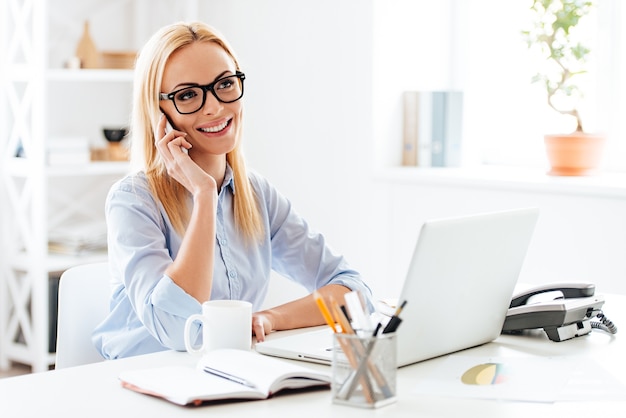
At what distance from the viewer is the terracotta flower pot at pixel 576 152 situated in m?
3.14

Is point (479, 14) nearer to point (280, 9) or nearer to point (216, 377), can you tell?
point (280, 9)

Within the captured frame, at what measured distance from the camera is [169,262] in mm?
1868

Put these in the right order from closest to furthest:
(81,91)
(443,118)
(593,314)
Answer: (593,314) < (443,118) < (81,91)

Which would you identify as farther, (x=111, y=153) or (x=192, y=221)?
(x=111, y=153)

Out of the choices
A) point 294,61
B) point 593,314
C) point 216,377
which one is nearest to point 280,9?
point 294,61

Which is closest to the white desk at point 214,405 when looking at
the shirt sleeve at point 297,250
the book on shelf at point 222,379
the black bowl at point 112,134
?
the book on shelf at point 222,379

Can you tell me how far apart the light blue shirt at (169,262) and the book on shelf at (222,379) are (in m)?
0.24

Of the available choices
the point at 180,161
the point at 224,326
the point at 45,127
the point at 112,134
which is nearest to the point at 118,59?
the point at 112,134

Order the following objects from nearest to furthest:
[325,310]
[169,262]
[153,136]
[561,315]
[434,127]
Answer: [325,310]
[561,315]
[169,262]
[153,136]
[434,127]

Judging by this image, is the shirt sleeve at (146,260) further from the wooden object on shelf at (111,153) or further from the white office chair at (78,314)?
the wooden object on shelf at (111,153)

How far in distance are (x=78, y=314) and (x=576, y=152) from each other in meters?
1.85

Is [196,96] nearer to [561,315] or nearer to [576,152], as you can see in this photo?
[561,315]

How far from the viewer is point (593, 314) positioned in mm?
1852

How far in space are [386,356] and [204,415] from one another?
263mm
